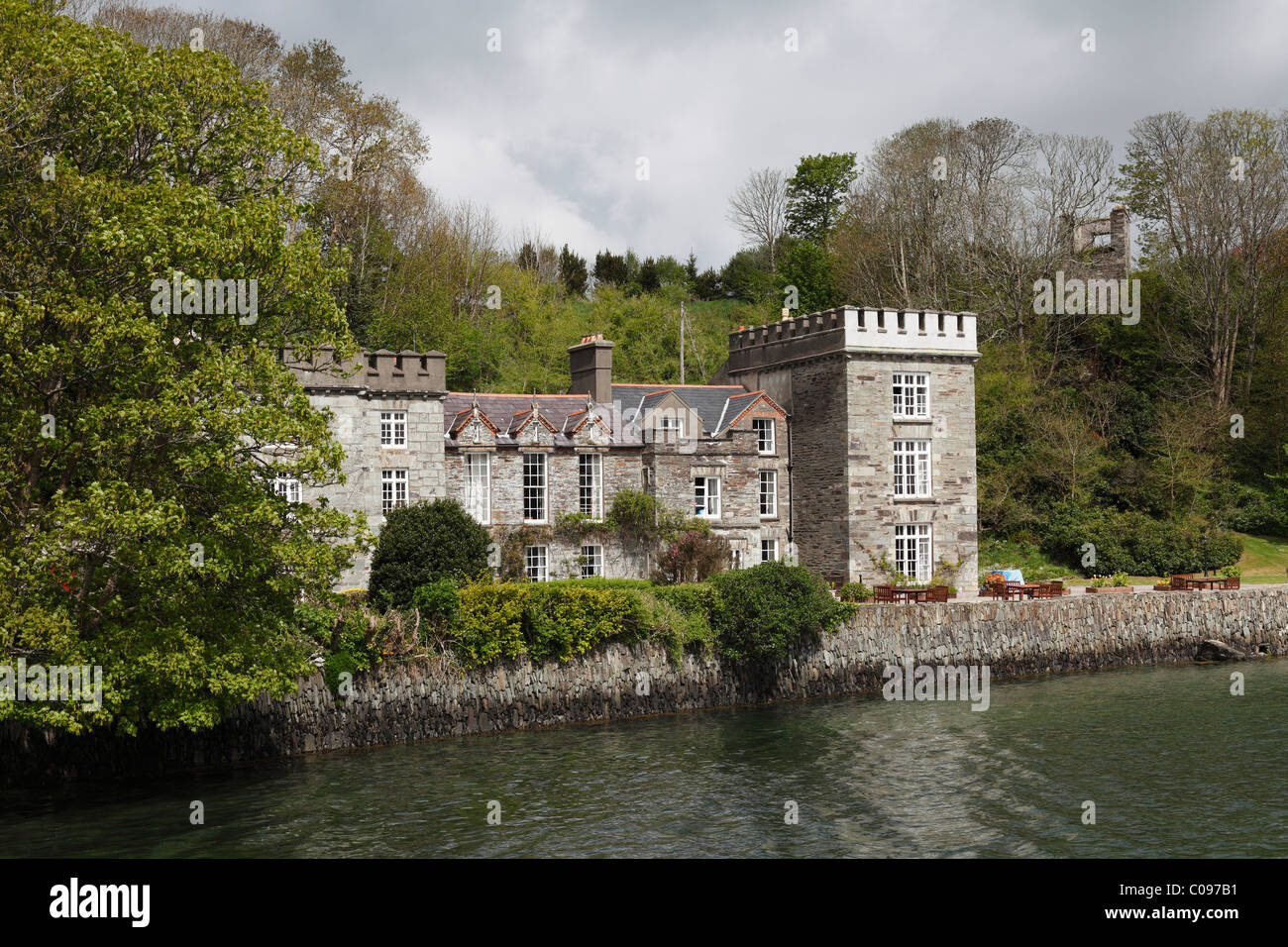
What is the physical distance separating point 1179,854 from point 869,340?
90.1 ft

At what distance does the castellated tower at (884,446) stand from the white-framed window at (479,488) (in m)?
12.7

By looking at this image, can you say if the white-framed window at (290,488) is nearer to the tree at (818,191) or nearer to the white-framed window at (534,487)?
the white-framed window at (534,487)

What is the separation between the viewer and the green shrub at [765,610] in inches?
1415

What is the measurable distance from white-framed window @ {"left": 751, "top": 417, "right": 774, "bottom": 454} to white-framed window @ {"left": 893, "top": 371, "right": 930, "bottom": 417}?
4.88m

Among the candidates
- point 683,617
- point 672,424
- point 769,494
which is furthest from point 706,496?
point 683,617

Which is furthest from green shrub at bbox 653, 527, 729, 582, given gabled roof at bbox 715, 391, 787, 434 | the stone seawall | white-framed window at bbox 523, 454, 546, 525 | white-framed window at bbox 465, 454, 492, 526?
white-framed window at bbox 465, 454, 492, 526

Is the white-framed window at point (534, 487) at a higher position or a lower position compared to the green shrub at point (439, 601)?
higher

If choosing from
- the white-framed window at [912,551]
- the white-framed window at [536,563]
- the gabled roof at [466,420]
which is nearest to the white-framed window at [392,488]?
the gabled roof at [466,420]

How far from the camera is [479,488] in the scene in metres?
41.3

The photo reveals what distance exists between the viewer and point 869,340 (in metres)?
45.8

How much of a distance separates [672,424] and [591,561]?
618 centimetres

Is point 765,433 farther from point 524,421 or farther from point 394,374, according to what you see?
point 394,374

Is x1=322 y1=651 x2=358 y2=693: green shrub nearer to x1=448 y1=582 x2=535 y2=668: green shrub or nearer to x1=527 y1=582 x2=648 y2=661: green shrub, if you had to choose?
x1=448 y1=582 x2=535 y2=668: green shrub

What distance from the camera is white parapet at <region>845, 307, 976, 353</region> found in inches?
1796
